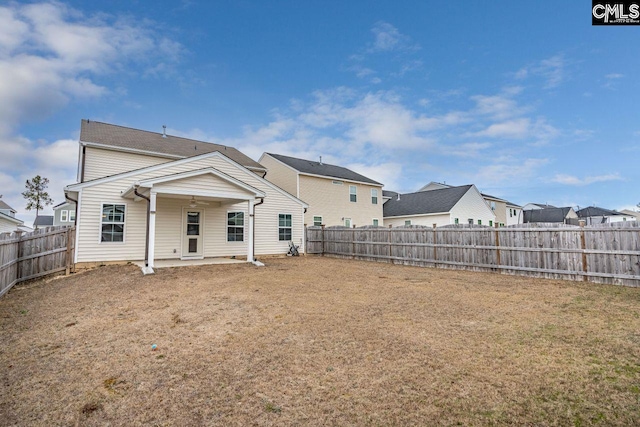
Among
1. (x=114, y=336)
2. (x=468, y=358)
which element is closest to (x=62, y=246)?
(x=114, y=336)

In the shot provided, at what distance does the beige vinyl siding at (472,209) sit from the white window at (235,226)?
18.0 meters

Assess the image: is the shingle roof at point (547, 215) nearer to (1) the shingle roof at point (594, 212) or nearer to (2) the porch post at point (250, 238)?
(1) the shingle roof at point (594, 212)

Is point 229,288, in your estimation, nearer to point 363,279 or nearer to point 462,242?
point 363,279

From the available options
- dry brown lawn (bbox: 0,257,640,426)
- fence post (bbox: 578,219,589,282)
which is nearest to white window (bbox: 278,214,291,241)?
dry brown lawn (bbox: 0,257,640,426)

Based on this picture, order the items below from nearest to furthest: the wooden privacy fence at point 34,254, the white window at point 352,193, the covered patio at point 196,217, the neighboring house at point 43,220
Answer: the wooden privacy fence at point 34,254 → the covered patio at point 196,217 → the white window at point 352,193 → the neighboring house at point 43,220

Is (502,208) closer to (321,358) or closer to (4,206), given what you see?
(321,358)

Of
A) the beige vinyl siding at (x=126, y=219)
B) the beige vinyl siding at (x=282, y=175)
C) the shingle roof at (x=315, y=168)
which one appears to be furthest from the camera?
the shingle roof at (x=315, y=168)

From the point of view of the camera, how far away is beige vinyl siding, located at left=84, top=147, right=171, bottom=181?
13.2 metres

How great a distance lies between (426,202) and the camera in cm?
2789

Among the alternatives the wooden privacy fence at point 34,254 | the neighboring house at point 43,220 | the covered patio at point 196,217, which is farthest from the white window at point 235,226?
the neighboring house at point 43,220

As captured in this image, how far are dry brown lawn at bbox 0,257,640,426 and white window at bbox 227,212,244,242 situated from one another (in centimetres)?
739

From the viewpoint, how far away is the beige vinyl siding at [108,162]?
1320 centimetres

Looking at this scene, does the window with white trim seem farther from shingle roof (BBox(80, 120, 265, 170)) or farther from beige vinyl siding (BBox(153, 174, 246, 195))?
beige vinyl siding (BBox(153, 174, 246, 195))

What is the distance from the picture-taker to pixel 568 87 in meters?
13.6
